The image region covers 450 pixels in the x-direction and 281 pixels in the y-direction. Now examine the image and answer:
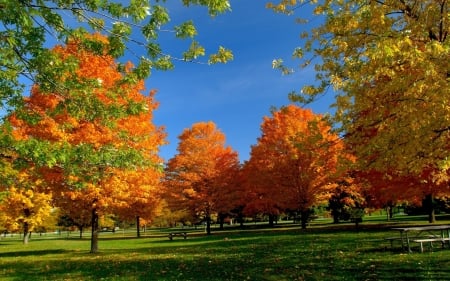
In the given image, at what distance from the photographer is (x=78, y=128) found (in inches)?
802

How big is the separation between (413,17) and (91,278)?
11.6m

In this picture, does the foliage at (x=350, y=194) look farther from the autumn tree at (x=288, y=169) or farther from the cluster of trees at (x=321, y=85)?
the cluster of trees at (x=321, y=85)

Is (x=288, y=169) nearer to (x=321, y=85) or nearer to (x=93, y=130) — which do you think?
(x=93, y=130)

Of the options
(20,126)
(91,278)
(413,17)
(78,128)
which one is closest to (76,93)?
(91,278)

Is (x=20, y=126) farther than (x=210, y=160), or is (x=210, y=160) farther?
(x=210, y=160)

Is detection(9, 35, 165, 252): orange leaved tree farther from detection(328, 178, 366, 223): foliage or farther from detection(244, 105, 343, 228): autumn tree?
detection(328, 178, 366, 223): foliage

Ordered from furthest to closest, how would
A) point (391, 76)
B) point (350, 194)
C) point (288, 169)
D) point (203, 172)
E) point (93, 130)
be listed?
point (203, 172)
point (350, 194)
point (288, 169)
point (93, 130)
point (391, 76)

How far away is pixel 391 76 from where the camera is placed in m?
→ 9.16

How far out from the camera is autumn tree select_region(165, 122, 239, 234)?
43125 millimetres

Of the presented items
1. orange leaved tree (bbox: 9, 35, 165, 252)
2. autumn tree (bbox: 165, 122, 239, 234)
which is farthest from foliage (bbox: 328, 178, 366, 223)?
orange leaved tree (bbox: 9, 35, 165, 252)

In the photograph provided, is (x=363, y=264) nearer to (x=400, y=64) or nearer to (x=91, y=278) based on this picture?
(x=400, y=64)

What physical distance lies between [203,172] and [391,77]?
35.0 meters

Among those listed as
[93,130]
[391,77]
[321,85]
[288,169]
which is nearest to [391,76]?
[391,77]

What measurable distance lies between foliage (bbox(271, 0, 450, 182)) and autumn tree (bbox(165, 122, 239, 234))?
1262 inches
